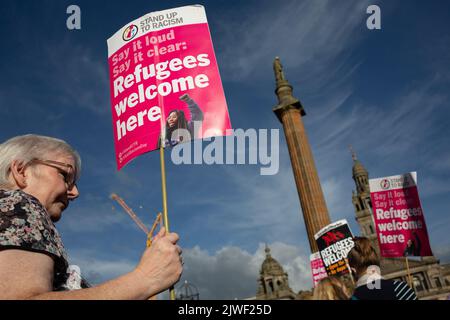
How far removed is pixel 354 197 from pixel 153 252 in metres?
77.0

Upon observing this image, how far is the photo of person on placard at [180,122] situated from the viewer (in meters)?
2.87

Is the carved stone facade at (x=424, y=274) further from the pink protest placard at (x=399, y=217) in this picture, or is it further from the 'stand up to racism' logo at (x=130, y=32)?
the 'stand up to racism' logo at (x=130, y=32)

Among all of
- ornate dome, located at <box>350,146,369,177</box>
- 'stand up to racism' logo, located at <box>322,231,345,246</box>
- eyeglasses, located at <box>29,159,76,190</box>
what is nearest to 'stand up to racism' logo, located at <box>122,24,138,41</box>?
eyeglasses, located at <box>29,159,76,190</box>

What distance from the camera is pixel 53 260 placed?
156cm

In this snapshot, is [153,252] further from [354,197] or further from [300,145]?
[354,197]

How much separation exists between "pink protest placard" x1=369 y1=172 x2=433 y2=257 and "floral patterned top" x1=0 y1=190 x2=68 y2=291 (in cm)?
1093

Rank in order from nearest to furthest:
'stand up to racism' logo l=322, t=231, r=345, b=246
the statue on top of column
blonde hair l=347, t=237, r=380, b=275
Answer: blonde hair l=347, t=237, r=380, b=275
'stand up to racism' logo l=322, t=231, r=345, b=246
the statue on top of column

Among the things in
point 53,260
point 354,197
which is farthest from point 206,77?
point 354,197

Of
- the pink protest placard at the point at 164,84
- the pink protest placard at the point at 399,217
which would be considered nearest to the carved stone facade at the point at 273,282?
the pink protest placard at the point at 399,217


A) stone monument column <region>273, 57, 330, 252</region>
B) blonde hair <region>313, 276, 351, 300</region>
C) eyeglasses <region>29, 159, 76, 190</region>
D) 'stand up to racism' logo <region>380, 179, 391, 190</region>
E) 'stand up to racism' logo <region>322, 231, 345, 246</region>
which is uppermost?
stone monument column <region>273, 57, 330, 252</region>

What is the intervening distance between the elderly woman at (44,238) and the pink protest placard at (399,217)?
10565 mm

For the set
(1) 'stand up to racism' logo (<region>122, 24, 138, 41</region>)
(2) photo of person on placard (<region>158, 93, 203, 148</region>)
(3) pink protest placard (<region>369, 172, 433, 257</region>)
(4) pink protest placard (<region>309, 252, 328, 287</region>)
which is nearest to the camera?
(2) photo of person on placard (<region>158, 93, 203, 148</region>)

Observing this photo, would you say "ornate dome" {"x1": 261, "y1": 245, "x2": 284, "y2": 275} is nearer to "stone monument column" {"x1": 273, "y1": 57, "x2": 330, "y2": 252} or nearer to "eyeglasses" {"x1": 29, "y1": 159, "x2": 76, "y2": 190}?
"stone monument column" {"x1": 273, "y1": 57, "x2": 330, "y2": 252}

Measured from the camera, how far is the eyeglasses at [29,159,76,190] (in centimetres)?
198
